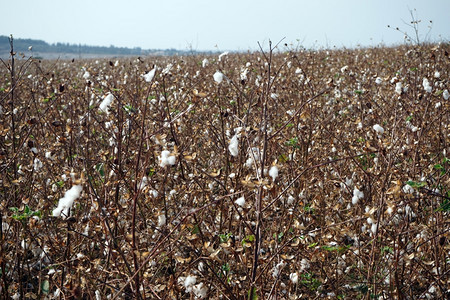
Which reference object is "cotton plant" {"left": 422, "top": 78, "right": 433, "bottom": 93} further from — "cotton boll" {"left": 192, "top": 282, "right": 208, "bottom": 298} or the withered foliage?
"cotton boll" {"left": 192, "top": 282, "right": 208, "bottom": 298}

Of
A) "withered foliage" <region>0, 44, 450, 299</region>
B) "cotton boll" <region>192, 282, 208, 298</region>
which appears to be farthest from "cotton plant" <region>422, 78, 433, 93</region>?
"cotton boll" <region>192, 282, 208, 298</region>

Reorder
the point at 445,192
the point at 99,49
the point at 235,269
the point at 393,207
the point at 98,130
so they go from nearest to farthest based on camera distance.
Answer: the point at 393,207 < the point at 235,269 < the point at 445,192 < the point at 98,130 < the point at 99,49

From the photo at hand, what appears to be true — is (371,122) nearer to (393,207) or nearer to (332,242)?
(332,242)

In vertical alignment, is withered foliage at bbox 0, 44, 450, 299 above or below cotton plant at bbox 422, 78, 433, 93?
below

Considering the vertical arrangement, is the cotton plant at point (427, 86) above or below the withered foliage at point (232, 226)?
above

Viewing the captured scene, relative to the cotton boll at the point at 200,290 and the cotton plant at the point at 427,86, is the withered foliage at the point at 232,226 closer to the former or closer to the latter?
the cotton boll at the point at 200,290

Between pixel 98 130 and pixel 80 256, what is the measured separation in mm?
2958

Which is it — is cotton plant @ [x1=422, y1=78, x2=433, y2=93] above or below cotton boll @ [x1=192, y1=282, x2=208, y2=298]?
above

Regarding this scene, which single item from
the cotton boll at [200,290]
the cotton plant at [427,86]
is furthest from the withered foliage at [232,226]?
the cotton plant at [427,86]

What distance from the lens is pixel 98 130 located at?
450cm

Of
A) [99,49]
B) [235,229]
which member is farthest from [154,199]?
[99,49]

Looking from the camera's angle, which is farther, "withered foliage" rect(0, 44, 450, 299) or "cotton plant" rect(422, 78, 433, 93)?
"cotton plant" rect(422, 78, 433, 93)

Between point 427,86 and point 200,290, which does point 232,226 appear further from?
point 427,86

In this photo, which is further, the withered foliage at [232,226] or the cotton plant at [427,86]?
the cotton plant at [427,86]
